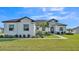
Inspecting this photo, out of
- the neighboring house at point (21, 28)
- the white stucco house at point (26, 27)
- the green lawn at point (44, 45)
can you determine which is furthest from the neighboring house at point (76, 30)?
the neighboring house at point (21, 28)

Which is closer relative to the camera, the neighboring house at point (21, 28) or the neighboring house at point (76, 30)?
the neighboring house at point (76, 30)

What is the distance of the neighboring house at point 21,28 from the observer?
5.77 metres

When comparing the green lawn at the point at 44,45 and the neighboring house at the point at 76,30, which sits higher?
the neighboring house at the point at 76,30

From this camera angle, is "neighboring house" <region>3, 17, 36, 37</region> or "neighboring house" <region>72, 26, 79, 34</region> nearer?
"neighboring house" <region>72, 26, 79, 34</region>

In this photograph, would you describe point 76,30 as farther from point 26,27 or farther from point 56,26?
point 26,27

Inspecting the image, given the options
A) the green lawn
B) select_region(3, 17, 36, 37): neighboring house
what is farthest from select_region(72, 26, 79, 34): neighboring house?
select_region(3, 17, 36, 37): neighboring house

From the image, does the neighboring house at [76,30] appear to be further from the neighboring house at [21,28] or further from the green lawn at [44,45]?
the neighboring house at [21,28]

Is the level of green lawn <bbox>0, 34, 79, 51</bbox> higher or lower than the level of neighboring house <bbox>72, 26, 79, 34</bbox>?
lower

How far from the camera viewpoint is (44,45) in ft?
18.7

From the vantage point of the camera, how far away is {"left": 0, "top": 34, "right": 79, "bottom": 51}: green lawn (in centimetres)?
569

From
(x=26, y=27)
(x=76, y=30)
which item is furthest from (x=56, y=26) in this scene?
(x=26, y=27)

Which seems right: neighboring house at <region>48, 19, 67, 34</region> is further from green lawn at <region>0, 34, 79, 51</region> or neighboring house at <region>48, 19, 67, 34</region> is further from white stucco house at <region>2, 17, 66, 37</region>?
green lawn at <region>0, 34, 79, 51</region>
